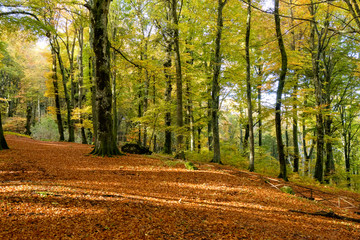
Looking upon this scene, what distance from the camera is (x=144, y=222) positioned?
9.34 feet

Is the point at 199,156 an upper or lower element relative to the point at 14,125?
lower

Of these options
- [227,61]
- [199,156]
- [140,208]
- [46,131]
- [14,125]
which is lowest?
[199,156]

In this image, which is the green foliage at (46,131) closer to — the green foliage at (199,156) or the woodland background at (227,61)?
the woodland background at (227,61)

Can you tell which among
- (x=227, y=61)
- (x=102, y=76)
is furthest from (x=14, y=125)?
(x=227, y=61)

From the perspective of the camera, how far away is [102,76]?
806 centimetres

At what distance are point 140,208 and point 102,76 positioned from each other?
644 centimetres

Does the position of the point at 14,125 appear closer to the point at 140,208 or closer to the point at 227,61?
the point at 227,61

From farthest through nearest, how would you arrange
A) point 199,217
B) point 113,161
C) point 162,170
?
point 113,161, point 162,170, point 199,217

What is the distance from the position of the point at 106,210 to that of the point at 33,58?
40.7m

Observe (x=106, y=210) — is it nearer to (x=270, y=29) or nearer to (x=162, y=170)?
(x=162, y=170)

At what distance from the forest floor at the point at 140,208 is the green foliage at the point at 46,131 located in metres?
20.9

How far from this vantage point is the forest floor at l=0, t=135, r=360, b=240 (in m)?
2.53

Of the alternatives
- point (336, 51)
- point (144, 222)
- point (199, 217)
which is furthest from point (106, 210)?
point (336, 51)

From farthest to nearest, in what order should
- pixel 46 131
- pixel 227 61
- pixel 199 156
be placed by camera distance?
pixel 46 131 → pixel 227 61 → pixel 199 156
